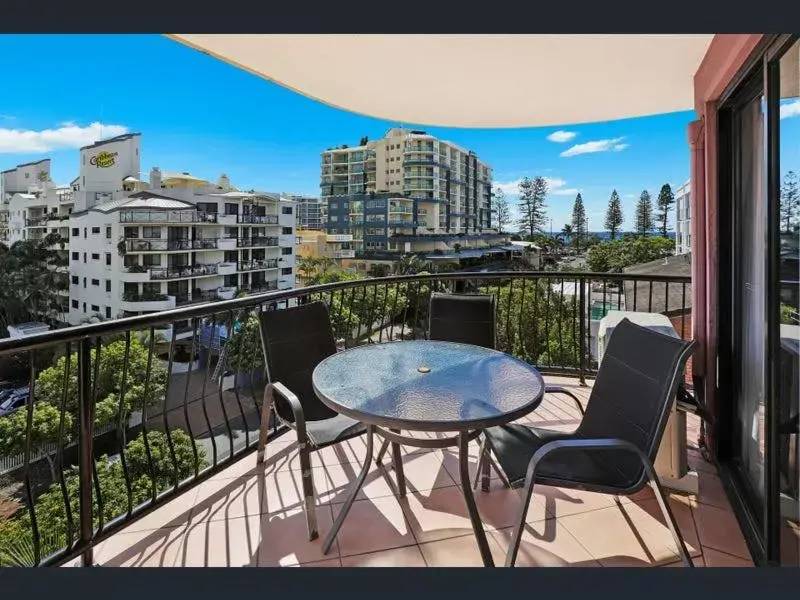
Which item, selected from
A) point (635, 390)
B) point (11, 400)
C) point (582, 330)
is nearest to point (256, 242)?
point (11, 400)

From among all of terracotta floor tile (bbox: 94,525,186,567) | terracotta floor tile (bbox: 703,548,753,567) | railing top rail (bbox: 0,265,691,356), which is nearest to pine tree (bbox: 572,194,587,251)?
railing top rail (bbox: 0,265,691,356)

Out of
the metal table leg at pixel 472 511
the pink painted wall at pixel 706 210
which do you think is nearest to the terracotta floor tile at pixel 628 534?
the metal table leg at pixel 472 511

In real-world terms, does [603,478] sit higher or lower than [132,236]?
lower

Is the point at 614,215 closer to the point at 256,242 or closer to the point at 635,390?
the point at 256,242

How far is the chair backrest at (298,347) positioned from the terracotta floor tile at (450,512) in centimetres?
71

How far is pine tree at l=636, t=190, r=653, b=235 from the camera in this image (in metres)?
31.7

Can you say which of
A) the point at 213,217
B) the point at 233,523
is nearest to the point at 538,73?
the point at 233,523

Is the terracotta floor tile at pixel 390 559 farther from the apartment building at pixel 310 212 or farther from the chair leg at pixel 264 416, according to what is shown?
the apartment building at pixel 310 212

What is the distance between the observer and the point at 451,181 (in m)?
57.8

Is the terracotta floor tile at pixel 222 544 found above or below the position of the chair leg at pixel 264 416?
below

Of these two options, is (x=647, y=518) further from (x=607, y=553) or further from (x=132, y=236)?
(x=132, y=236)

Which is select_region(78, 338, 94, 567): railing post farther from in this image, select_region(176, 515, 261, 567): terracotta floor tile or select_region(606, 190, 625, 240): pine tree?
select_region(606, 190, 625, 240): pine tree

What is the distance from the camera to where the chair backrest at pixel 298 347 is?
2.49 m

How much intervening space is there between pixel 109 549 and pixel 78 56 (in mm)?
57773
